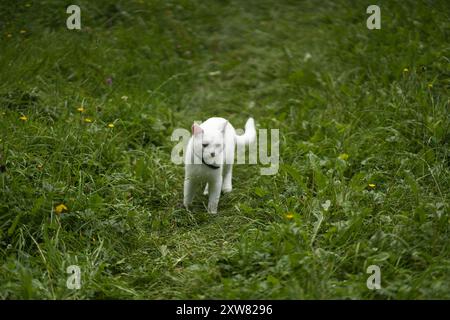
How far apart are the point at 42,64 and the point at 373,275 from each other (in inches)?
160

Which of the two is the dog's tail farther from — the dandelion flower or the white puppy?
the dandelion flower

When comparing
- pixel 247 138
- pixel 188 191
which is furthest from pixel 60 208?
pixel 247 138

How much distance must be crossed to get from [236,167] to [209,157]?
4.01 ft

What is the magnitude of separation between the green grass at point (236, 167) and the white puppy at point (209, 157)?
206 millimetres

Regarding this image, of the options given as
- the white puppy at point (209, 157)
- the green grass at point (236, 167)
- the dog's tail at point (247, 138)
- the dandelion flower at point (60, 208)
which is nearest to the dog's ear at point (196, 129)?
the white puppy at point (209, 157)

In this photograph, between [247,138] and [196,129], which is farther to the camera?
[247,138]

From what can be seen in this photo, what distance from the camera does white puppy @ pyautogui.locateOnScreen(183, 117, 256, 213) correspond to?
12.5 ft

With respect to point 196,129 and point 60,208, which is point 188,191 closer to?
point 196,129

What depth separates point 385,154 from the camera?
452 centimetres

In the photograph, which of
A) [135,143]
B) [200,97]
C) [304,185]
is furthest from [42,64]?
[304,185]

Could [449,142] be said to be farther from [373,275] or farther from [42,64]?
[42,64]

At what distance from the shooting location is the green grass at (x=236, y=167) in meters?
3.23

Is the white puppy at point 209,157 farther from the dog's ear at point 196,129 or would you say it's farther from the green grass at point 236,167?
the green grass at point 236,167

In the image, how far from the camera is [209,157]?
12.5 ft
